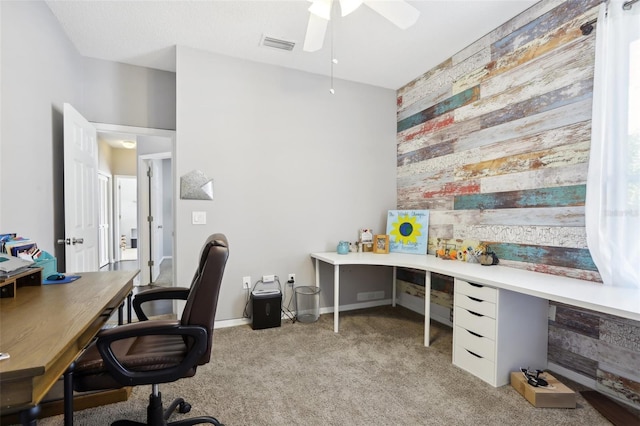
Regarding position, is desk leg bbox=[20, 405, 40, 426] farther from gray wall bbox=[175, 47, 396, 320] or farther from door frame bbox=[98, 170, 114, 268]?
door frame bbox=[98, 170, 114, 268]

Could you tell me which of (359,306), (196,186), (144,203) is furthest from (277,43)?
(144,203)

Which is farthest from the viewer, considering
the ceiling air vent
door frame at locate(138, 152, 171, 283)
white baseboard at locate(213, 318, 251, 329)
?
door frame at locate(138, 152, 171, 283)

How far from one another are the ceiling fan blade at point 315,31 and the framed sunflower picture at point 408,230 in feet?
6.57

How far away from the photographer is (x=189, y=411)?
66.3 inches

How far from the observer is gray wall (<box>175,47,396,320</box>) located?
9.46ft

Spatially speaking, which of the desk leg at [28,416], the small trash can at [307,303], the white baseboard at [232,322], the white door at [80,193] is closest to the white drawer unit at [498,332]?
the small trash can at [307,303]

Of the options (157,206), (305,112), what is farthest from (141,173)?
(305,112)

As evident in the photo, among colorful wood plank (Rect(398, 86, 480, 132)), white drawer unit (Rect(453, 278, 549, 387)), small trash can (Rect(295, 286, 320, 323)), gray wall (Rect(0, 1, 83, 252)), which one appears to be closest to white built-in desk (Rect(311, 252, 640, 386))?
white drawer unit (Rect(453, 278, 549, 387))

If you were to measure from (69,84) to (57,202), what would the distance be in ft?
3.51

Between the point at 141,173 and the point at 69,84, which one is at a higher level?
the point at 69,84

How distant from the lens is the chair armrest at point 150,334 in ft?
3.75

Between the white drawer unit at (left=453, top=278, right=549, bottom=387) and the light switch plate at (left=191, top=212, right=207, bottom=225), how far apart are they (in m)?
2.33

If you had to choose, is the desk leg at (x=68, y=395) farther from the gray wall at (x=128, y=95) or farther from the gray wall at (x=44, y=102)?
the gray wall at (x=128, y=95)

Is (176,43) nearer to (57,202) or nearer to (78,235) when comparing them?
(57,202)
